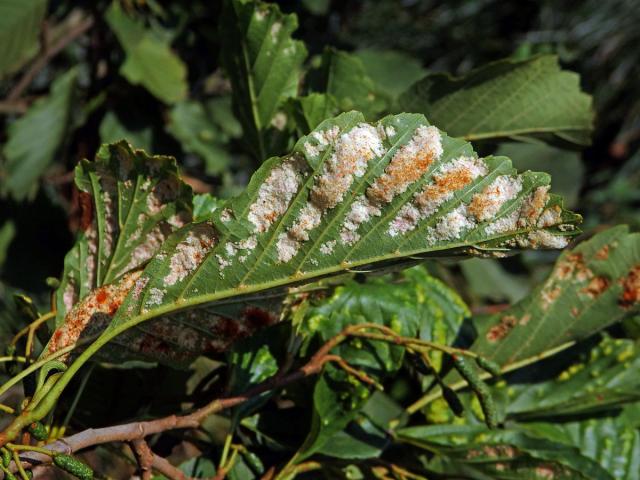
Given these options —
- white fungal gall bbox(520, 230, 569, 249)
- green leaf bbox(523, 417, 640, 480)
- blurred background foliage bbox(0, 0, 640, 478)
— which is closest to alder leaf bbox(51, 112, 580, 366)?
white fungal gall bbox(520, 230, 569, 249)

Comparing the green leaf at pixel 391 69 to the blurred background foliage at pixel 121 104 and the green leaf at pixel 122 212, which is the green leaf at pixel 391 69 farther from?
the green leaf at pixel 122 212

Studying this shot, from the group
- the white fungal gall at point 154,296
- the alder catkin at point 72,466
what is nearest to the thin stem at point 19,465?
the alder catkin at point 72,466

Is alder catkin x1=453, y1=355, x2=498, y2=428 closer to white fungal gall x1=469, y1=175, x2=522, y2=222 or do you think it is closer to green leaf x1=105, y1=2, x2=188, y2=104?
white fungal gall x1=469, y1=175, x2=522, y2=222

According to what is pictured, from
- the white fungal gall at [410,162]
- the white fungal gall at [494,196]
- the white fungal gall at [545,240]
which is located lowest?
the white fungal gall at [545,240]

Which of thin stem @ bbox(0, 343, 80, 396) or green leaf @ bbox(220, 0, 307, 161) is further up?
green leaf @ bbox(220, 0, 307, 161)

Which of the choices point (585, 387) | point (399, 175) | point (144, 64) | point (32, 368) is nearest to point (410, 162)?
point (399, 175)

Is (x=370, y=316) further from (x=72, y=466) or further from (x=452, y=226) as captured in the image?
(x=72, y=466)
